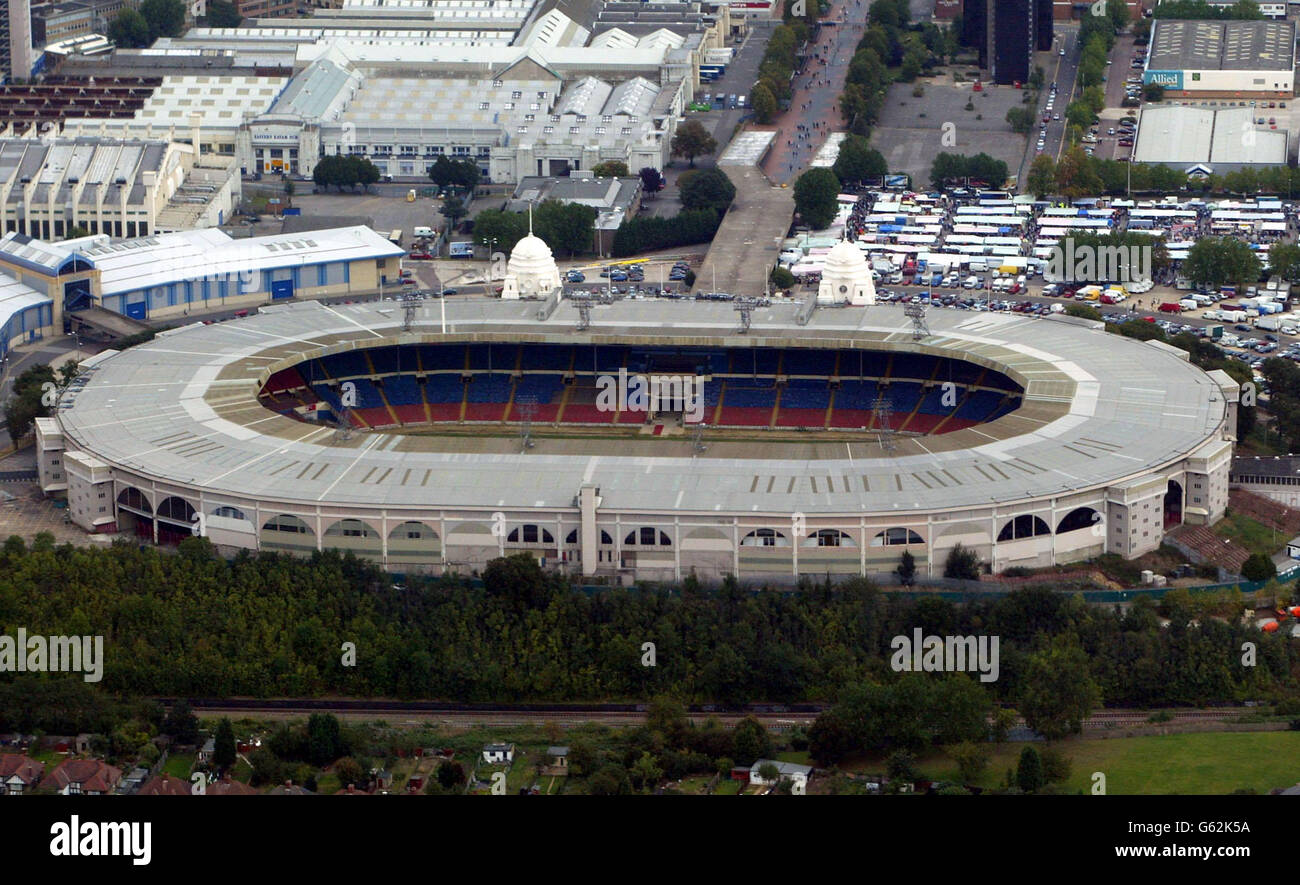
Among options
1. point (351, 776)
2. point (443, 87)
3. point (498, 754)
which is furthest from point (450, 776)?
point (443, 87)

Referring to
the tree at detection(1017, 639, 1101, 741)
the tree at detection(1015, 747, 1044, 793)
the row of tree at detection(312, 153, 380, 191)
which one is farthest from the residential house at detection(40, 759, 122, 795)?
the row of tree at detection(312, 153, 380, 191)

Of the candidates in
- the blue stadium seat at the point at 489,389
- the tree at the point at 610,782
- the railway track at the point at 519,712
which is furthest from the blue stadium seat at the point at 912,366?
the tree at the point at 610,782

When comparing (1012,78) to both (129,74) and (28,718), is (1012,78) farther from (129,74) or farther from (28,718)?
(28,718)

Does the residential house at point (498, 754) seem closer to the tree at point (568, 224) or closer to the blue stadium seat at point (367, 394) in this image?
the blue stadium seat at point (367, 394)

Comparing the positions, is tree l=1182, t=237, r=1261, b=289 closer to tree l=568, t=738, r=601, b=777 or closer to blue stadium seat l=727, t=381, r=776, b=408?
blue stadium seat l=727, t=381, r=776, b=408

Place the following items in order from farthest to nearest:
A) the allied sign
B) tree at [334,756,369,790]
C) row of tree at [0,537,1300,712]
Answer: the allied sign, row of tree at [0,537,1300,712], tree at [334,756,369,790]

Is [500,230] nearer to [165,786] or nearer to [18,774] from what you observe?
[18,774]
